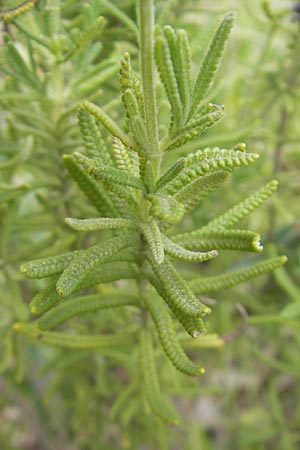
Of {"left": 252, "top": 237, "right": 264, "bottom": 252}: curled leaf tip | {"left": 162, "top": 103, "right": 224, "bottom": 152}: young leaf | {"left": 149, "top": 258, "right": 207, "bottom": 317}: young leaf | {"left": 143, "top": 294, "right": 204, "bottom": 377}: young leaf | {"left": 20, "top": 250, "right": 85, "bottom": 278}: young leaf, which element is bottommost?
{"left": 143, "top": 294, "right": 204, "bottom": 377}: young leaf

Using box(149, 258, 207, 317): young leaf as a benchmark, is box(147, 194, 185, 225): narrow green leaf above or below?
above

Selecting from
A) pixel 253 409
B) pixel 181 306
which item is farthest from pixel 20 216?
pixel 253 409

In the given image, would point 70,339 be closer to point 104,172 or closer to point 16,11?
point 104,172

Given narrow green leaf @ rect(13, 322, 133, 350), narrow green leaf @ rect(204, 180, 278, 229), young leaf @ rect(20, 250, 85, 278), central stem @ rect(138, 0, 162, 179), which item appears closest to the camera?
central stem @ rect(138, 0, 162, 179)

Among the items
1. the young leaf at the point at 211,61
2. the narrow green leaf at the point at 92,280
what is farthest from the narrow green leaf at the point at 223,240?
the young leaf at the point at 211,61

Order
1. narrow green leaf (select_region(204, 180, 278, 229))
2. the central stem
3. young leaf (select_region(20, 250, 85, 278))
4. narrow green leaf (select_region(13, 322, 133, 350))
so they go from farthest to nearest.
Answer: narrow green leaf (select_region(13, 322, 133, 350))
narrow green leaf (select_region(204, 180, 278, 229))
young leaf (select_region(20, 250, 85, 278))
the central stem

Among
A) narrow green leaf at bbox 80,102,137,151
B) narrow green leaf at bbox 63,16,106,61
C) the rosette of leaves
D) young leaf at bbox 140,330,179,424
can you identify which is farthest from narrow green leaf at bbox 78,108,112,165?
young leaf at bbox 140,330,179,424

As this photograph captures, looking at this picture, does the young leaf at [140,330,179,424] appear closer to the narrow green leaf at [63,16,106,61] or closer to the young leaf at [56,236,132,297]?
the young leaf at [56,236,132,297]
